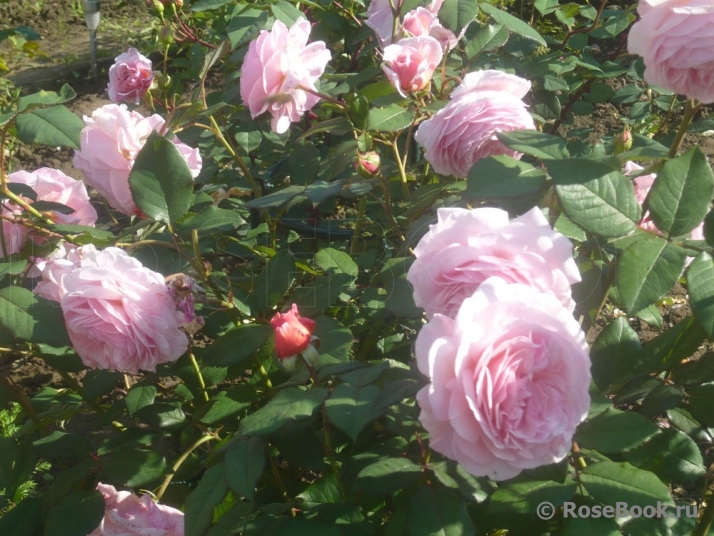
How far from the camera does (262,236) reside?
1.58m

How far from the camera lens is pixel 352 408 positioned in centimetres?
70

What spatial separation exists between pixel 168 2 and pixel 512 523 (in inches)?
49.2

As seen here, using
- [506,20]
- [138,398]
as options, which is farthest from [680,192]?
[138,398]

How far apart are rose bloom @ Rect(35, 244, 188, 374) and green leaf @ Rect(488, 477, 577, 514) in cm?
43

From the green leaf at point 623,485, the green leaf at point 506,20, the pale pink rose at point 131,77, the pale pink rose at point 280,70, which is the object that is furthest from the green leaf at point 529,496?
the pale pink rose at point 131,77

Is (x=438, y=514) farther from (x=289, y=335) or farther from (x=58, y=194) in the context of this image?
(x=58, y=194)

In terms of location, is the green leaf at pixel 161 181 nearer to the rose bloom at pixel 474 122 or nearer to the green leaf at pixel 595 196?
the rose bloom at pixel 474 122

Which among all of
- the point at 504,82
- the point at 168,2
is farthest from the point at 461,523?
the point at 168,2

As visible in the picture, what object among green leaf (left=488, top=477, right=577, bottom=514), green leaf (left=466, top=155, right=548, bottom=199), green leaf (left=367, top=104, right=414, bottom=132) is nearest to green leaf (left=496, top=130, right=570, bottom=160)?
Answer: green leaf (left=466, top=155, right=548, bottom=199)

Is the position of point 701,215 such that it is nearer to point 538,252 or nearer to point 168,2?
point 538,252

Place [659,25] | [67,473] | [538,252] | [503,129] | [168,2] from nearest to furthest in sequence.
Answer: [538,252] < [659,25] < [503,129] < [67,473] < [168,2]

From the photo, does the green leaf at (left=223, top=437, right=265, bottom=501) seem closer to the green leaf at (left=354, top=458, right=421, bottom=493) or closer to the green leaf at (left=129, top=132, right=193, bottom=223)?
the green leaf at (left=354, top=458, right=421, bottom=493)

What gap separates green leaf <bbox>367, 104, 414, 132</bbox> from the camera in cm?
99

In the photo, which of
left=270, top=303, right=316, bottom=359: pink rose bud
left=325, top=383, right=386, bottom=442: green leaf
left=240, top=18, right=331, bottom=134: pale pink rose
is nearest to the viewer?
left=325, top=383, right=386, bottom=442: green leaf
